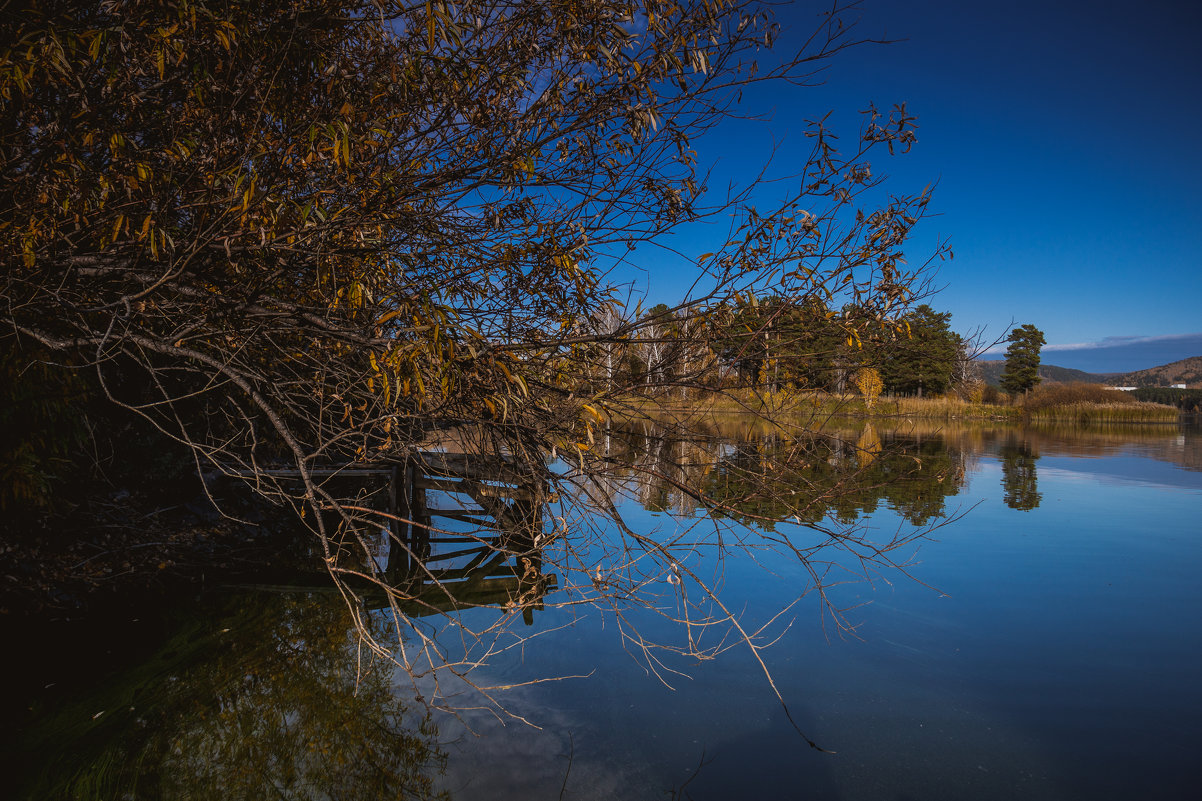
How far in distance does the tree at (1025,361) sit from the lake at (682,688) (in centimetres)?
4643

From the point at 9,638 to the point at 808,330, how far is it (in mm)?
6589

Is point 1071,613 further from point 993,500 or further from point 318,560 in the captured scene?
point 318,560

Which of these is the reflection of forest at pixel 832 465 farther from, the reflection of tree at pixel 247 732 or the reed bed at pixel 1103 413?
the reed bed at pixel 1103 413

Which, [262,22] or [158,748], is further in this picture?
[158,748]

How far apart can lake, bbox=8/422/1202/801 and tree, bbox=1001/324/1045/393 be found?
46426mm

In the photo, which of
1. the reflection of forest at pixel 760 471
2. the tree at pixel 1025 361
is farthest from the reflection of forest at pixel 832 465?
the tree at pixel 1025 361

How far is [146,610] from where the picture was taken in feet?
20.4

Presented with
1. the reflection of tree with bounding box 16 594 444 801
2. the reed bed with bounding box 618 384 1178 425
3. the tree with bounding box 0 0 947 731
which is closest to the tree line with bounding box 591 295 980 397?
the tree with bounding box 0 0 947 731

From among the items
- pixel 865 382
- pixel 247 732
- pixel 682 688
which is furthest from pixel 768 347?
pixel 865 382

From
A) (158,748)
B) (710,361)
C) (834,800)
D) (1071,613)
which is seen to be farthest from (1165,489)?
(158,748)

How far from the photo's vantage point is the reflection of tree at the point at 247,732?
381 centimetres

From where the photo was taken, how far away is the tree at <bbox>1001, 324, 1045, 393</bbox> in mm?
47688

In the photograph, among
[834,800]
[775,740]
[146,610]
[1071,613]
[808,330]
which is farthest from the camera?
[1071,613]

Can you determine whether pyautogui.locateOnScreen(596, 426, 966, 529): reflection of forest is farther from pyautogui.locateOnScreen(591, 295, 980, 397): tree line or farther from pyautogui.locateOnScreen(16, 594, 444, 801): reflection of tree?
pyautogui.locateOnScreen(16, 594, 444, 801): reflection of tree
